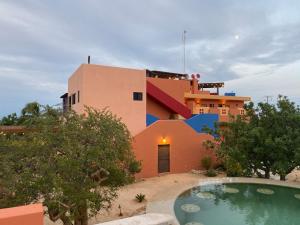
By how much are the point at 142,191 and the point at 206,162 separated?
689 centimetres

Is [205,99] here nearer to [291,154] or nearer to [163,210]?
[291,154]

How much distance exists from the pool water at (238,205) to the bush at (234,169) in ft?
6.06

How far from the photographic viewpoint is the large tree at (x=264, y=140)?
53.3 ft

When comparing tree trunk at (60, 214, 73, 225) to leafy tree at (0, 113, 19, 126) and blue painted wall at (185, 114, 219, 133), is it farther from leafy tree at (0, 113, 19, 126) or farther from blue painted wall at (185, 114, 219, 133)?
leafy tree at (0, 113, 19, 126)

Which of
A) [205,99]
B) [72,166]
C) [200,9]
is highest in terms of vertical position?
[200,9]

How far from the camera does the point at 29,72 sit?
85.3 feet

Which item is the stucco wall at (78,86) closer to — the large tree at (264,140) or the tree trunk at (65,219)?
the tree trunk at (65,219)

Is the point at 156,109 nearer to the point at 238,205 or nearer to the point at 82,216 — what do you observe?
the point at 238,205

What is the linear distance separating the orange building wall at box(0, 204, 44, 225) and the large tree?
48.7ft

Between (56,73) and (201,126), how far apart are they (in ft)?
55.2

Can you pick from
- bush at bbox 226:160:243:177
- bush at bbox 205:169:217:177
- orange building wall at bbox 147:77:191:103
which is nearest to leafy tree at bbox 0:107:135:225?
bush at bbox 205:169:217:177

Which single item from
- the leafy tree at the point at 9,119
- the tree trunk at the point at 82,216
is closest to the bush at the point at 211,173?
the tree trunk at the point at 82,216

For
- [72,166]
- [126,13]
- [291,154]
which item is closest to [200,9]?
[126,13]

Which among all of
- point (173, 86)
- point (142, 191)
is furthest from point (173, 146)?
point (173, 86)
